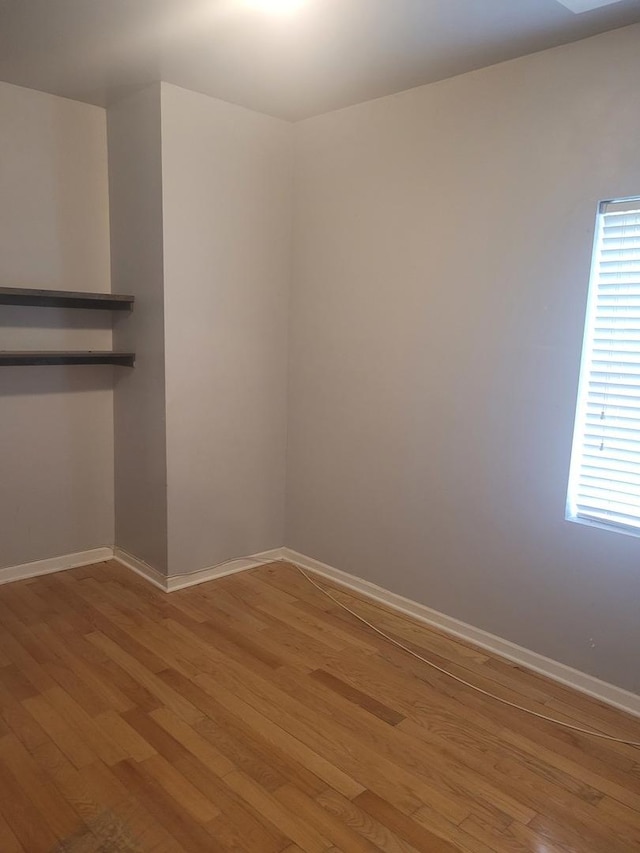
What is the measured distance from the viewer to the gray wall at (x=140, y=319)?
316 centimetres

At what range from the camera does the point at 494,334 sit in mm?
2734

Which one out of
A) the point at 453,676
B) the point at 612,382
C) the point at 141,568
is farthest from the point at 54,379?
the point at 612,382

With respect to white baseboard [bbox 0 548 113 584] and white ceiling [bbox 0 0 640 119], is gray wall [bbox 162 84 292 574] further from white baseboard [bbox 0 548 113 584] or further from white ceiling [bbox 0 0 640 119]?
white baseboard [bbox 0 548 113 584]

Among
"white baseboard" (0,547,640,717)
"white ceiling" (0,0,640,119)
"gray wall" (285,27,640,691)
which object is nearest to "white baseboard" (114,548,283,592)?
"white baseboard" (0,547,640,717)

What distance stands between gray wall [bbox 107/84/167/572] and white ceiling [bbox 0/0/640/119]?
0.87 ft

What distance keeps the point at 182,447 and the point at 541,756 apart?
213 centimetres

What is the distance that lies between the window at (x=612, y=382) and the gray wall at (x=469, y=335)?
60 mm

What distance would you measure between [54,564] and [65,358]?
1.16 metres

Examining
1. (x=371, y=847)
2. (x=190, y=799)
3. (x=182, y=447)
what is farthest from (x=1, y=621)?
(x=371, y=847)

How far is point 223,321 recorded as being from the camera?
3395mm

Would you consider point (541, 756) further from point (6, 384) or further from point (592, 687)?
point (6, 384)

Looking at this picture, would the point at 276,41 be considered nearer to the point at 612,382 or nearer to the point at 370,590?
the point at 612,382

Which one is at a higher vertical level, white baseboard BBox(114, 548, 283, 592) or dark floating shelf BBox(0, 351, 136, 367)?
dark floating shelf BBox(0, 351, 136, 367)

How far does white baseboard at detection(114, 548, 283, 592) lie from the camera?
3.38m
